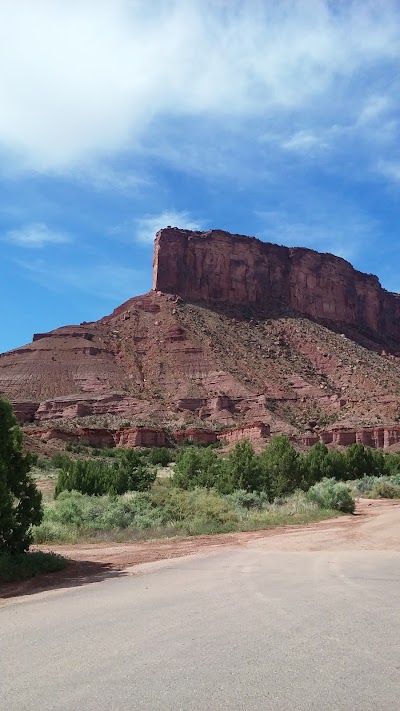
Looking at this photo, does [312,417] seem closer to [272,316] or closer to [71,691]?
[272,316]

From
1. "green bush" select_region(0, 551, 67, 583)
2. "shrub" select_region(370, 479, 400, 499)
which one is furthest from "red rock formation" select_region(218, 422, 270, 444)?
"green bush" select_region(0, 551, 67, 583)

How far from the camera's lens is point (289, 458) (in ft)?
94.7

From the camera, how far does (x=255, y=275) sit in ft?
386

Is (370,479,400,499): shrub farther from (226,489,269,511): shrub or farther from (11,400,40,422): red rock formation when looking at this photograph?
(11,400,40,422): red rock formation

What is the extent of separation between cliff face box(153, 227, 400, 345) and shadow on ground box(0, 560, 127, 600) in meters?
101

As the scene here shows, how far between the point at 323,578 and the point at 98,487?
18.0 m

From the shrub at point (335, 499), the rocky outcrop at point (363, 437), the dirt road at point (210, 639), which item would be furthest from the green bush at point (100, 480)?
the rocky outcrop at point (363, 437)

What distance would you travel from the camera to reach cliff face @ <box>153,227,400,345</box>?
4469 inches

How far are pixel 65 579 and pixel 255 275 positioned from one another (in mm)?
110186

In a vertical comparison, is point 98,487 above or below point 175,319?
below

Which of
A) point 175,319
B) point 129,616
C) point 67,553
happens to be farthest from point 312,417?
point 129,616

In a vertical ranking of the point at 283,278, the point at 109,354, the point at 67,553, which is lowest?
the point at 67,553

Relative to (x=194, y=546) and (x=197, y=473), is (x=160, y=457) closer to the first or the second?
(x=197, y=473)

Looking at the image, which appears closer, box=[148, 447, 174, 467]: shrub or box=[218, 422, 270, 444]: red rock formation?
box=[148, 447, 174, 467]: shrub
